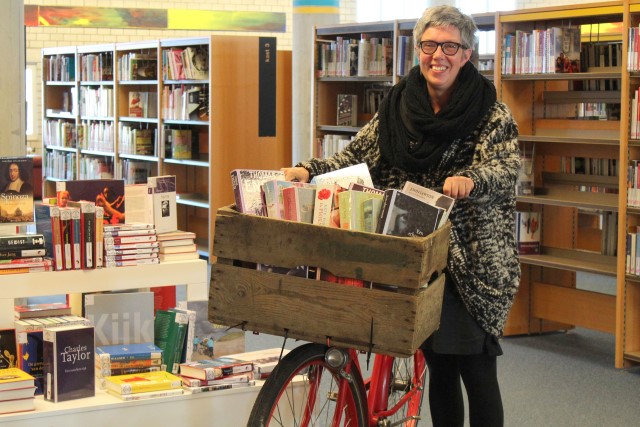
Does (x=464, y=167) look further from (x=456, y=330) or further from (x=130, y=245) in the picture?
(x=130, y=245)

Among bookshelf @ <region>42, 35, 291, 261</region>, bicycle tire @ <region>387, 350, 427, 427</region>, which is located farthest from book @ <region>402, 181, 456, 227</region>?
bookshelf @ <region>42, 35, 291, 261</region>

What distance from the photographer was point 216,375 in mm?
3250

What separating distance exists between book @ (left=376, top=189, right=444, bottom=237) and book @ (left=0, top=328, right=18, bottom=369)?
56.9 inches

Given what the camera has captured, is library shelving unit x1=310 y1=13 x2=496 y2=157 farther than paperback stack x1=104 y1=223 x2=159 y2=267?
Yes

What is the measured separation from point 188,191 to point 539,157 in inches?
182

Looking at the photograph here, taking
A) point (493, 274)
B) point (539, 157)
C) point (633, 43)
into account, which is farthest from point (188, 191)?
point (493, 274)

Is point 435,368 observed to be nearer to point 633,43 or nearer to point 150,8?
point 633,43

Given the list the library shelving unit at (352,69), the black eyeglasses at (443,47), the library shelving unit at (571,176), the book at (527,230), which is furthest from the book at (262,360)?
the library shelving unit at (352,69)

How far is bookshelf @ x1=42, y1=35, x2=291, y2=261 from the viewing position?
8812 mm

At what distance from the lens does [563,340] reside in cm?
634

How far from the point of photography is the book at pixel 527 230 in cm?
617

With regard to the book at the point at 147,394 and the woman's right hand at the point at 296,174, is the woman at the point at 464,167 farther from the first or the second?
the book at the point at 147,394

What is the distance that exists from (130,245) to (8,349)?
1.82 ft

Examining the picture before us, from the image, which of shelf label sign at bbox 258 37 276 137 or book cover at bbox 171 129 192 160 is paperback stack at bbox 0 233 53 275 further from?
book cover at bbox 171 129 192 160
